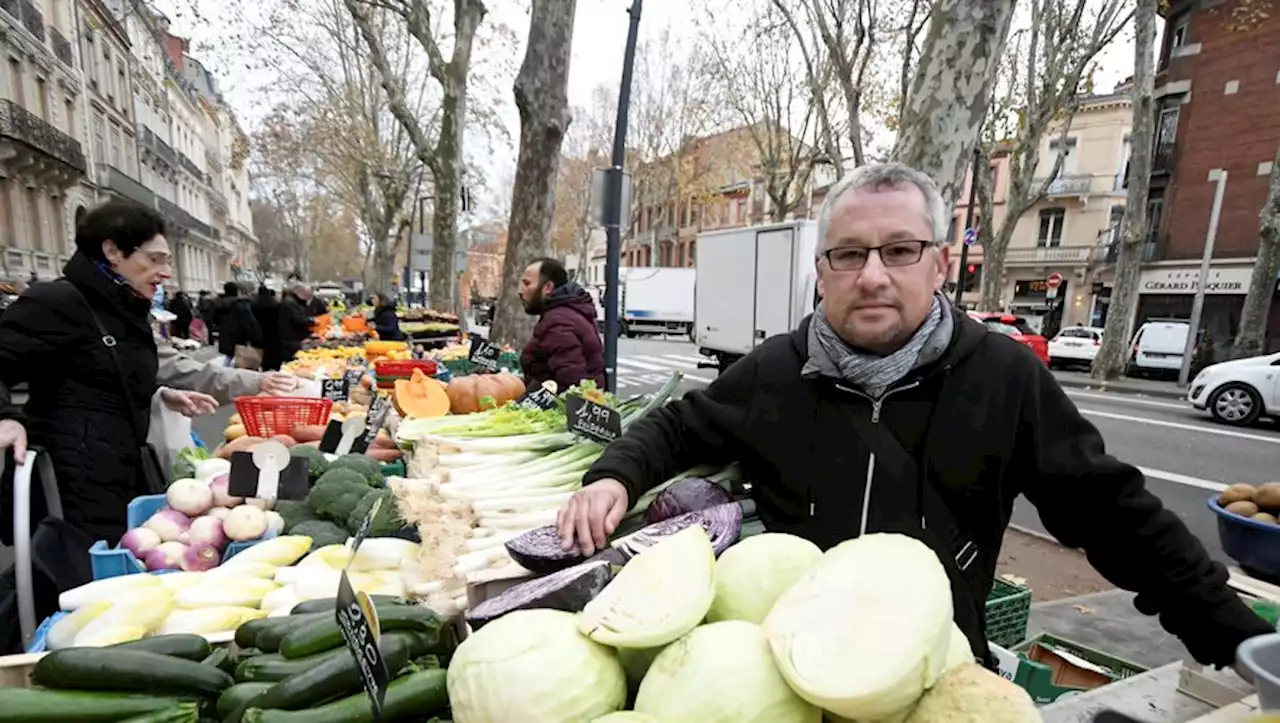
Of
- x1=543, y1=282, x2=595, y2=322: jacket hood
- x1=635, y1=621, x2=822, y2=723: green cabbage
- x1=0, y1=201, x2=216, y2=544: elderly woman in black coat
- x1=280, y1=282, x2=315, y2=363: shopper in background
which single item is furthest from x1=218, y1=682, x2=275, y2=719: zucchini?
x1=280, y1=282, x2=315, y2=363: shopper in background

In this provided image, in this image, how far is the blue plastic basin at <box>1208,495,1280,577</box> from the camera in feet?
11.8

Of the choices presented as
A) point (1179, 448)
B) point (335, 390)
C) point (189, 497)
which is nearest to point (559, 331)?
point (335, 390)

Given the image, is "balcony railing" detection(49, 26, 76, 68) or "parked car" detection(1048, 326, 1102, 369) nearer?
"parked car" detection(1048, 326, 1102, 369)

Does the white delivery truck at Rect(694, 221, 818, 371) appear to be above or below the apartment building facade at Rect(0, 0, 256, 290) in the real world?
below

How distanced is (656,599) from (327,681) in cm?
67

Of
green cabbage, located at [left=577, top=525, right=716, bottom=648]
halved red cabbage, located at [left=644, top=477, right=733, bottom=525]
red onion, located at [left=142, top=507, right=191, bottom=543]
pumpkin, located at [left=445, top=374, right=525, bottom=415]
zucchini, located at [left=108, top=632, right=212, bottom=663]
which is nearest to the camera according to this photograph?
green cabbage, located at [left=577, top=525, right=716, bottom=648]

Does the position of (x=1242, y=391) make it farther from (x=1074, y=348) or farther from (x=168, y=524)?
(x=168, y=524)

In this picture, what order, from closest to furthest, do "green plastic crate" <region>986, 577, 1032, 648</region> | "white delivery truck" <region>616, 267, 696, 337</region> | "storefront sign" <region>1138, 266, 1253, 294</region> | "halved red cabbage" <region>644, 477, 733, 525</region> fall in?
"halved red cabbage" <region>644, 477, 733, 525</region> < "green plastic crate" <region>986, 577, 1032, 648</region> < "storefront sign" <region>1138, 266, 1253, 294</region> < "white delivery truck" <region>616, 267, 696, 337</region>

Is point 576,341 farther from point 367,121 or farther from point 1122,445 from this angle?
point 367,121

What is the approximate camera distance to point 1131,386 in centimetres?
1570

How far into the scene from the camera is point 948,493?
1607mm

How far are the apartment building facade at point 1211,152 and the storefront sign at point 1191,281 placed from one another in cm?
3

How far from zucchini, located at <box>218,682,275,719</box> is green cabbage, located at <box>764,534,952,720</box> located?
0.98 m

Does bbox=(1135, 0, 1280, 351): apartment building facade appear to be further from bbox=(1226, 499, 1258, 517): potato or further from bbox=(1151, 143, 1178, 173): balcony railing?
bbox=(1226, 499, 1258, 517): potato
